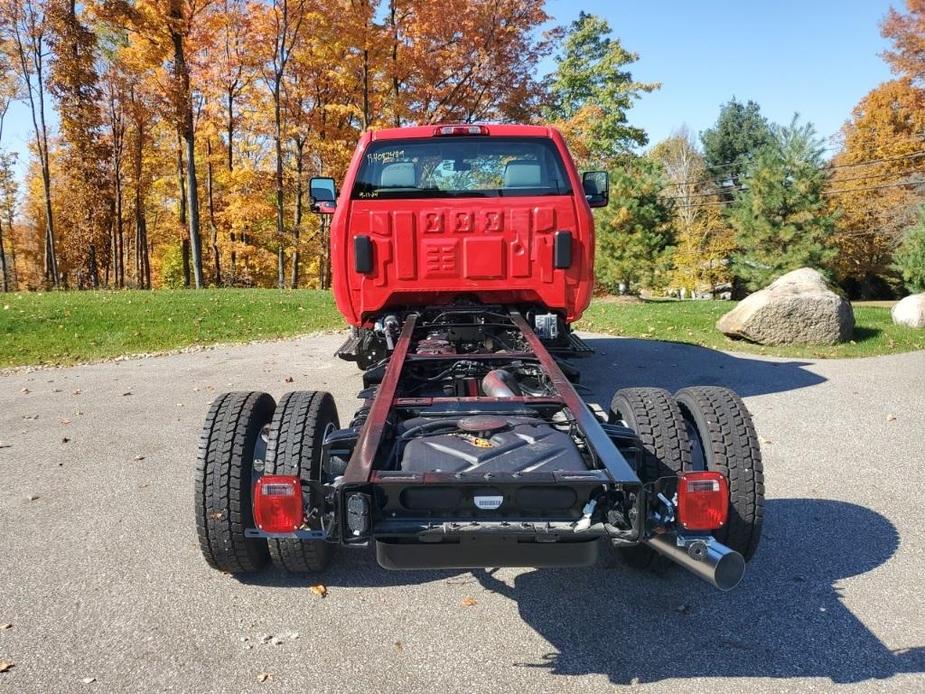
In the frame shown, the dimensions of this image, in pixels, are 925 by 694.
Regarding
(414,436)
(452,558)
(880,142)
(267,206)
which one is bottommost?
(452,558)

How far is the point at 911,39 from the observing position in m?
26.2

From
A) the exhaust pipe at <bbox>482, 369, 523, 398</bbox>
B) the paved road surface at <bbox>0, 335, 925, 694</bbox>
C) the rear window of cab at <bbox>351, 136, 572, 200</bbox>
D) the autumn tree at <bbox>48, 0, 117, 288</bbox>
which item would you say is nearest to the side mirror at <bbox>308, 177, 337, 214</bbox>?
the rear window of cab at <bbox>351, 136, 572, 200</bbox>

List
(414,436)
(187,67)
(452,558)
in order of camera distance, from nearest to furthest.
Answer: (452,558) < (414,436) < (187,67)

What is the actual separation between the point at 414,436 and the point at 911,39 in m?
32.6

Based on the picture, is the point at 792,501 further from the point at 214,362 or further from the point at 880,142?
the point at 880,142

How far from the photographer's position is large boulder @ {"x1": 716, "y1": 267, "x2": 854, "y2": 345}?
9.76 m

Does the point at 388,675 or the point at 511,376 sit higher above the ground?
the point at 511,376

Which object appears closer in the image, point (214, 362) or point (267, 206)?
point (214, 362)

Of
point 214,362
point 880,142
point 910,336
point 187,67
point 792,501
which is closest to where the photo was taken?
point 792,501

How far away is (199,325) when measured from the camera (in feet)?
40.0

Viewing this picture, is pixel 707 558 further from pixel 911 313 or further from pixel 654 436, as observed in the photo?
pixel 911 313

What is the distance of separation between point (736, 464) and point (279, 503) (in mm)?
1897

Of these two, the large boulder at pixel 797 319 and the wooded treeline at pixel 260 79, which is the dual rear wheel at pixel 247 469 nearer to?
the large boulder at pixel 797 319

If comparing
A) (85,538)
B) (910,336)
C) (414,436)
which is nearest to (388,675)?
(414,436)
